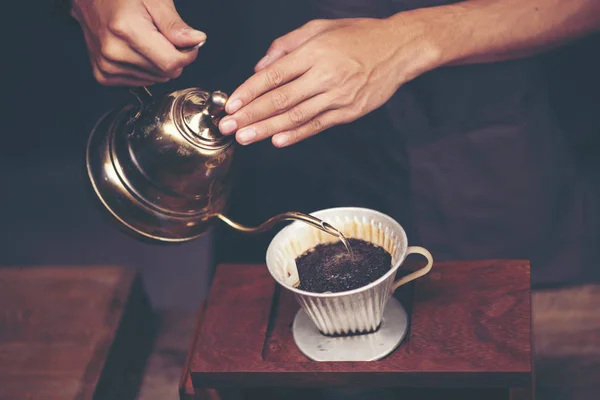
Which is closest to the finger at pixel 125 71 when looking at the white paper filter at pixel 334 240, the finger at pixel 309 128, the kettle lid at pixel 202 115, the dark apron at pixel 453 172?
the kettle lid at pixel 202 115

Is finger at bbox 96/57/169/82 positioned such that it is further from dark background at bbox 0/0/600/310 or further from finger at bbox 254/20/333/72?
dark background at bbox 0/0/600/310

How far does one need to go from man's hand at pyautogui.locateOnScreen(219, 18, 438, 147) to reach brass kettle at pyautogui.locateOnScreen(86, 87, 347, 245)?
5 cm

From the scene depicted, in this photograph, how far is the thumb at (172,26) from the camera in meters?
1.33

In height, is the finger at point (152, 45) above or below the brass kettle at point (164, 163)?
above

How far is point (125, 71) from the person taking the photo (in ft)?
4.63

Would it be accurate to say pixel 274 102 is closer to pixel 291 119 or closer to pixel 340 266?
pixel 291 119

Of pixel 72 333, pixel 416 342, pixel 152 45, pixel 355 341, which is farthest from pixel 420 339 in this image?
pixel 72 333

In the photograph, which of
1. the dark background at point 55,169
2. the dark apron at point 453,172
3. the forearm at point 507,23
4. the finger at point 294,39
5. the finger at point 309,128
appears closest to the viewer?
the finger at point 309,128

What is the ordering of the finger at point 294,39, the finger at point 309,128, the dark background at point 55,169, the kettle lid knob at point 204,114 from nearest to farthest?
the kettle lid knob at point 204,114 → the finger at point 309,128 → the finger at point 294,39 → the dark background at point 55,169

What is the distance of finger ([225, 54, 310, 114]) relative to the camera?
134 centimetres

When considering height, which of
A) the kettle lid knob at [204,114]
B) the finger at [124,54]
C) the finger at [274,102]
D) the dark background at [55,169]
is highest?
the finger at [124,54]

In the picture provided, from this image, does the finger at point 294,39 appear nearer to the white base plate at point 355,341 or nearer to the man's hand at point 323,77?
the man's hand at point 323,77

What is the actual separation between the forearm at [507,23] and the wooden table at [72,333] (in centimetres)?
94

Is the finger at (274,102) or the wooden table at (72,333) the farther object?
the wooden table at (72,333)
